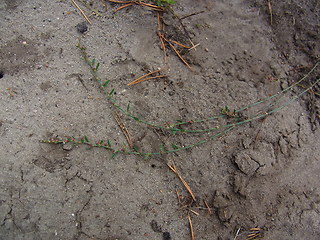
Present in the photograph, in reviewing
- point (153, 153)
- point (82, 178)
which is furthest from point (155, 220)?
point (82, 178)

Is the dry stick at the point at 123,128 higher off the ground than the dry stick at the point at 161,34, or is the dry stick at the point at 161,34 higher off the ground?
the dry stick at the point at 161,34

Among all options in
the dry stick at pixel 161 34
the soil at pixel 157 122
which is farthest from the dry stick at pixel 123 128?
the dry stick at pixel 161 34

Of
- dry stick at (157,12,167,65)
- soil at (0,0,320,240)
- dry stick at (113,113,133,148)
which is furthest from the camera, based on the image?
dry stick at (157,12,167,65)

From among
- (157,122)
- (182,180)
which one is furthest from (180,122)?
(182,180)

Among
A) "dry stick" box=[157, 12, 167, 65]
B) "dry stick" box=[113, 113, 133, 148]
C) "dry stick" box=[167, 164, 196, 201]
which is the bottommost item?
"dry stick" box=[167, 164, 196, 201]

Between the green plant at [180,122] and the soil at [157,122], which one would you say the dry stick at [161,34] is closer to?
the soil at [157,122]

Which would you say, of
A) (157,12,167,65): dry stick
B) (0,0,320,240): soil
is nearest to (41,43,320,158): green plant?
(0,0,320,240): soil

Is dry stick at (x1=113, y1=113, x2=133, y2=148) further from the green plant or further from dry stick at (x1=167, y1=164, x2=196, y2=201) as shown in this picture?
dry stick at (x1=167, y1=164, x2=196, y2=201)

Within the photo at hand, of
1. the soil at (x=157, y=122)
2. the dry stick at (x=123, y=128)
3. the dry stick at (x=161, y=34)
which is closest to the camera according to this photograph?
the soil at (x=157, y=122)
